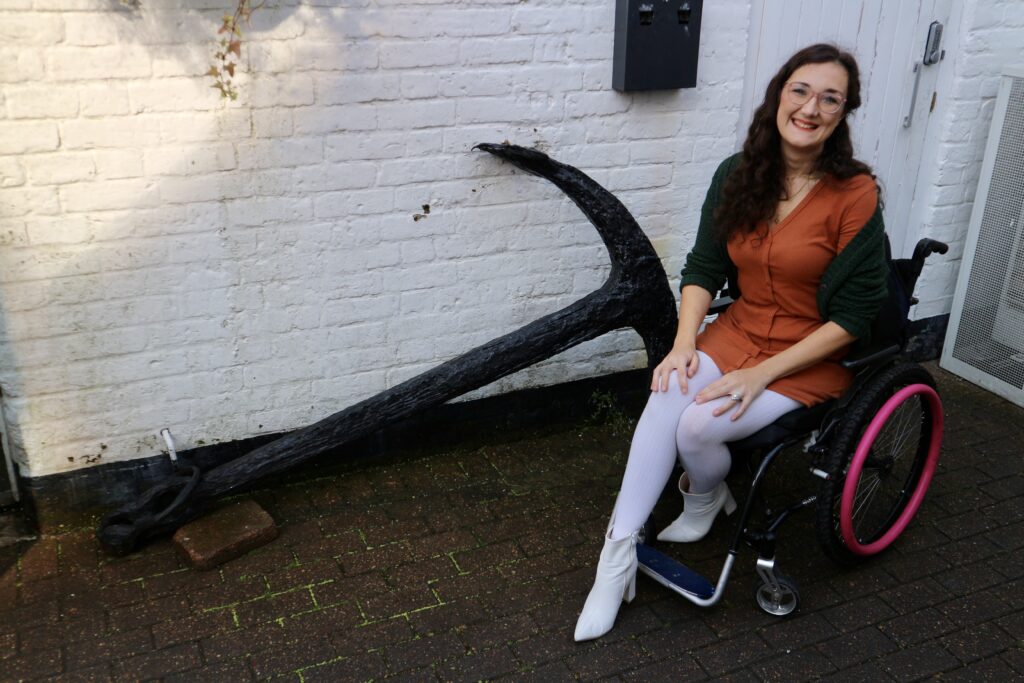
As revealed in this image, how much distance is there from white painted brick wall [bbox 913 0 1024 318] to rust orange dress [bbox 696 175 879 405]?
178cm

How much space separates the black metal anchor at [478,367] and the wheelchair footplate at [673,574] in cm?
77

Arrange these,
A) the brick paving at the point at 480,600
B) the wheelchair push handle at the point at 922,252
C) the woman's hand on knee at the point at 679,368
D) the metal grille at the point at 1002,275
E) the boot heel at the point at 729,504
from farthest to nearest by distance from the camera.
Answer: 1. the metal grille at the point at 1002,275
2. the boot heel at the point at 729,504
3. the wheelchair push handle at the point at 922,252
4. the woman's hand on knee at the point at 679,368
5. the brick paving at the point at 480,600

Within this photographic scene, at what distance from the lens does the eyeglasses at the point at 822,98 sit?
289 cm

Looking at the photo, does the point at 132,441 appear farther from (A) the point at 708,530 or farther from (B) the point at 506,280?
(A) the point at 708,530

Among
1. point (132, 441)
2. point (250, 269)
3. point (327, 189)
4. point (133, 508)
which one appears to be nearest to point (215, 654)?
point (133, 508)

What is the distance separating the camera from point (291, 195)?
3.39m

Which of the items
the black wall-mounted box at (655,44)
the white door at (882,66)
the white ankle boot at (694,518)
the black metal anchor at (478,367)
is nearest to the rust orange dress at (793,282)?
the black metal anchor at (478,367)

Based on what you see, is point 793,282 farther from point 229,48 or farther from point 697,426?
point 229,48

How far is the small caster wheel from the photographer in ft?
9.92

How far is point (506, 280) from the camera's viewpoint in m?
3.87

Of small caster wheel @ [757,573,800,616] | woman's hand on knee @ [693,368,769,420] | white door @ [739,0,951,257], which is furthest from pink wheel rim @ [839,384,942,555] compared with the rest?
white door @ [739,0,951,257]

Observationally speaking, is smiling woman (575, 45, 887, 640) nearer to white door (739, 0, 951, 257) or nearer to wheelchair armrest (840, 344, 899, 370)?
wheelchair armrest (840, 344, 899, 370)

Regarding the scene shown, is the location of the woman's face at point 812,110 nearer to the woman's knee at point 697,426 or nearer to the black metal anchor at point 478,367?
the black metal anchor at point 478,367

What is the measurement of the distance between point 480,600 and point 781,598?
3.00 ft
